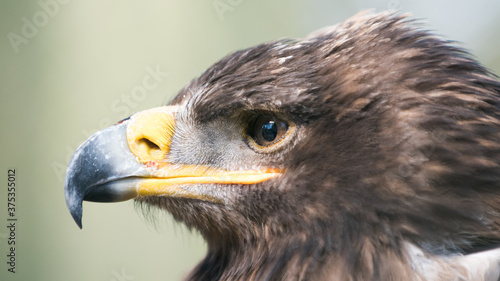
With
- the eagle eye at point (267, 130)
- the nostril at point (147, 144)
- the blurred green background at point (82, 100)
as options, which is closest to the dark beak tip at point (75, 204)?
the nostril at point (147, 144)

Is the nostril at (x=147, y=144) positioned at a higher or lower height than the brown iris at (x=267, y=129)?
higher

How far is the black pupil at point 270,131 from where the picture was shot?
1836 mm

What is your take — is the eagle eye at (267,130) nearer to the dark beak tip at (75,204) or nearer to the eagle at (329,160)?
the eagle at (329,160)

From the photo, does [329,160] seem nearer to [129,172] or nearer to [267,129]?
[267,129]

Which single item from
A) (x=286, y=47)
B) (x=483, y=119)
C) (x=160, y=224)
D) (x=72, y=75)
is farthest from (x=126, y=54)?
(x=483, y=119)

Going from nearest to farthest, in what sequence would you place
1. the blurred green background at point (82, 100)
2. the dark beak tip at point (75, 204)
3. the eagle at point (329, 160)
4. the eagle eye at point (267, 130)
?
1. the eagle at point (329, 160)
2. the eagle eye at point (267, 130)
3. the dark beak tip at point (75, 204)
4. the blurred green background at point (82, 100)

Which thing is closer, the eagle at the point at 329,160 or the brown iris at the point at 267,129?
the eagle at the point at 329,160

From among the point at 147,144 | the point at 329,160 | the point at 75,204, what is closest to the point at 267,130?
the point at 329,160

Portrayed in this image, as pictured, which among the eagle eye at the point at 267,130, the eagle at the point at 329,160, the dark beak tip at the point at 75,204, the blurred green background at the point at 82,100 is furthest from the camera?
the blurred green background at the point at 82,100

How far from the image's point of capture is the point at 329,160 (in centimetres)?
173

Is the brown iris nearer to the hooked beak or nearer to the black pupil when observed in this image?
the black pupil

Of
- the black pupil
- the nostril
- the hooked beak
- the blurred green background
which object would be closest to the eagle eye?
the black pupil

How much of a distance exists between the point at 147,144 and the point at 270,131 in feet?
1.53

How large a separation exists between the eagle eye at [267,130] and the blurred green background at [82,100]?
3572 millimetres
